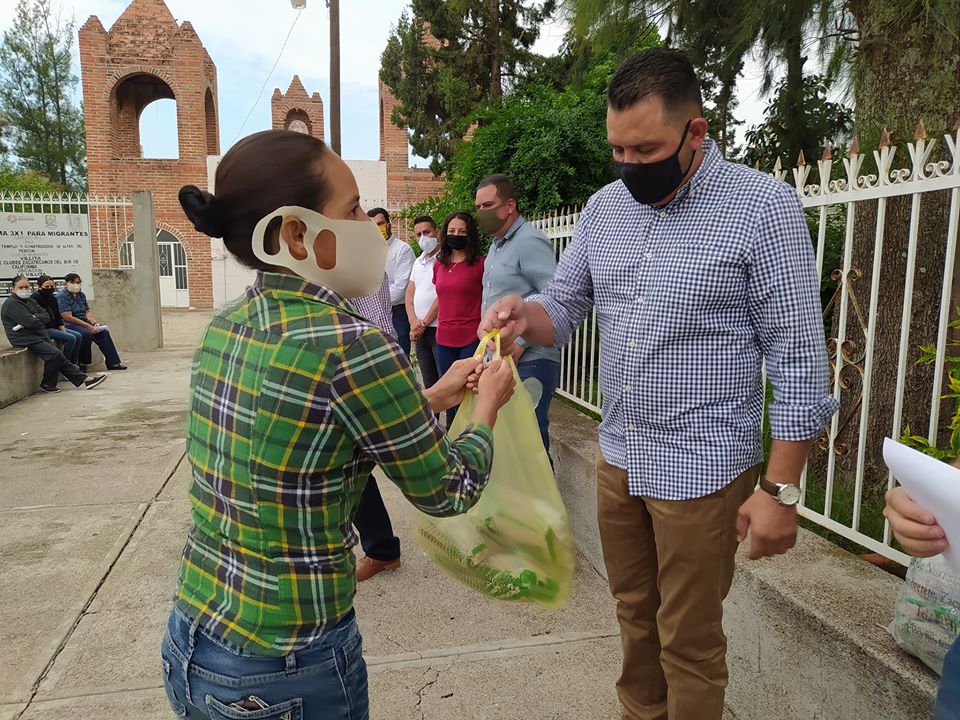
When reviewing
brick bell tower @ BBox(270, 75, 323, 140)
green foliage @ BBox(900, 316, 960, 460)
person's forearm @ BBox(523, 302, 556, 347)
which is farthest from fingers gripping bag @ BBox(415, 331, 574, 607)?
brick bell tower @ BBox(270, 75, 323, 140)

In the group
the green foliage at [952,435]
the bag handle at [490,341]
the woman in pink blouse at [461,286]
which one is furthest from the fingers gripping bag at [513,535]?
the woman in pink blouse at [461,286]

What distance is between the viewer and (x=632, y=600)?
2109mm

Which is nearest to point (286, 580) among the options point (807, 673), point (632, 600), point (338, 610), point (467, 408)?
point (338, 610)

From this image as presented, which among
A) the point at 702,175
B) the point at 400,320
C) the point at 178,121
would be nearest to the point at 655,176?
the point at 702,175

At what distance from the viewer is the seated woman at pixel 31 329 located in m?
8.84

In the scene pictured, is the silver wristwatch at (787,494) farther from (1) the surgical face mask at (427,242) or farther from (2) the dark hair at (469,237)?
(1) the surgical face mask at (427,242)

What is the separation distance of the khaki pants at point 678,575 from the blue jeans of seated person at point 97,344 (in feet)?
33.2

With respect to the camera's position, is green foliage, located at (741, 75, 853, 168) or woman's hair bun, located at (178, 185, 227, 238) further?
green foliage, located at (741, 75, 853, 168)

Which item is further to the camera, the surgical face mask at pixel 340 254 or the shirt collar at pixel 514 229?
the shirt collar at pixel 514 229

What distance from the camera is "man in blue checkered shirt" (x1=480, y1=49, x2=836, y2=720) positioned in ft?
5.49

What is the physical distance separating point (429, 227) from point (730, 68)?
9.77ft

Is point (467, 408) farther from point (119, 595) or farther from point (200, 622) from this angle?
point (119, 595)

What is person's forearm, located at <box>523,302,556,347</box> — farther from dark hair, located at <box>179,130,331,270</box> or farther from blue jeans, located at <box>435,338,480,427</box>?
blue jeans, located at <box>435,338,480,427</box>

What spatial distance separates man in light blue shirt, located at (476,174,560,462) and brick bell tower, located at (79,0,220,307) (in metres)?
17.1
